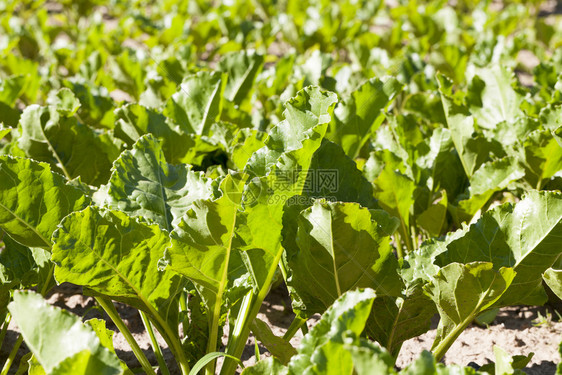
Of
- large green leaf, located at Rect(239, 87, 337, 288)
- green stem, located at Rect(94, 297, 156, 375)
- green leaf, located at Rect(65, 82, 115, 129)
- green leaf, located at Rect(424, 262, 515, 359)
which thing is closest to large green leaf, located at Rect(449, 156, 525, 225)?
green leaf, located at Rect(424, 262, 515, 359)

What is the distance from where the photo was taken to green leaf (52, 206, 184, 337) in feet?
4.84

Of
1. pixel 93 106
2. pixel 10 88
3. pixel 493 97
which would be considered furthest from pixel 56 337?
pixel 493 97

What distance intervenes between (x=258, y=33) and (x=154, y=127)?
2.70 meters

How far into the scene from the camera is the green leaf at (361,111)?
2.12m

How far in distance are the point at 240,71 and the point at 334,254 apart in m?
1.56

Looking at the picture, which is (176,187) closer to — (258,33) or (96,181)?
(96,181)

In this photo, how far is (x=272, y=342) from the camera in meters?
1.60

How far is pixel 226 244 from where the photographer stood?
1533 millimetres

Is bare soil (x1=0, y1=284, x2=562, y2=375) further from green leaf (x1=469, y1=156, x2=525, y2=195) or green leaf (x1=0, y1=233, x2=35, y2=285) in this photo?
green leaf (x1=469, y1=156, x2=525, y2=195)

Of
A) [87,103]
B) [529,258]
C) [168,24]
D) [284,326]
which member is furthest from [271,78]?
[168,24]

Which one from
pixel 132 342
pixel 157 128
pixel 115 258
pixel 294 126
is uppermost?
pixel 294 126

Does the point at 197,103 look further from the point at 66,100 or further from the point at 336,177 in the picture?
the point at 336,177

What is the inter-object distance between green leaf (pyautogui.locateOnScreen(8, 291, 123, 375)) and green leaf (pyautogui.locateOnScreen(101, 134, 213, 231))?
532mm

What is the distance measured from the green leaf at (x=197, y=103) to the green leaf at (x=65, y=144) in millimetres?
318
